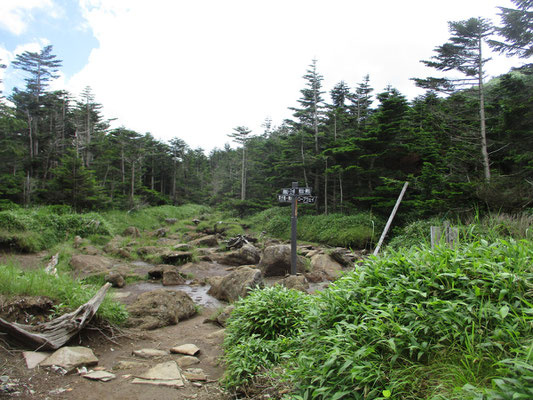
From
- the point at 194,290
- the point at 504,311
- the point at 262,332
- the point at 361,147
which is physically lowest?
the point at 194,290

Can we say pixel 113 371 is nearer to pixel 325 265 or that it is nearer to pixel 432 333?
pixel 432 333

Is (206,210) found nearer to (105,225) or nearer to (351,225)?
(105,225)

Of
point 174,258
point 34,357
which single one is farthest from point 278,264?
point 34,357

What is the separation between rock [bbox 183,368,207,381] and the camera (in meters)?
3.38

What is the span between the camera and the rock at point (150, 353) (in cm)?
402

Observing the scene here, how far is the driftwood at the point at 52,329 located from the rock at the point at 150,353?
853 millimetres

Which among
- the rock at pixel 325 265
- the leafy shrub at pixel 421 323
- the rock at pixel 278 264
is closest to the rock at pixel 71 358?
the leafy shrub at pixel 421 323

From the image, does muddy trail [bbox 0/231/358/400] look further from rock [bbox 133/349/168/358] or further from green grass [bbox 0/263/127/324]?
green grass [bbox 0/263/127/324]

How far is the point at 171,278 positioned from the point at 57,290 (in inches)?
194

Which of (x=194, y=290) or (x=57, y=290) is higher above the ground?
(x=57, y=290)

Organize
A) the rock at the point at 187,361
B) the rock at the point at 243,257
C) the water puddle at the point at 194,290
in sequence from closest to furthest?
the rock at the point at 187,361
the water puddle at the point at 194,290
the rock at the point at 243,257

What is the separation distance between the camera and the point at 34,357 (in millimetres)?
3332

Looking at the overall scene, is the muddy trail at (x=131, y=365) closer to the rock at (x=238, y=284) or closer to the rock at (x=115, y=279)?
the rock at (x=238, y=284)

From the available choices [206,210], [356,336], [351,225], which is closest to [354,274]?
[356,336]
